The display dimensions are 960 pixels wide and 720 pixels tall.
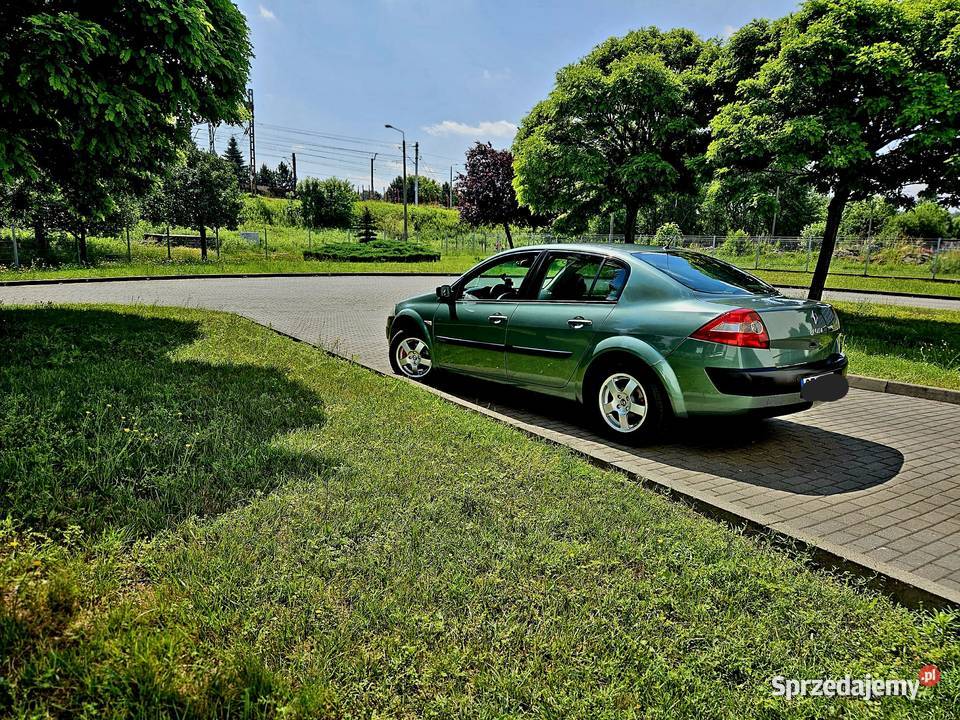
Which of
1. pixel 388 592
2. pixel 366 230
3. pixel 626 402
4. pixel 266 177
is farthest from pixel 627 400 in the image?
pixel 266 177

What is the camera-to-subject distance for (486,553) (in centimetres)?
288

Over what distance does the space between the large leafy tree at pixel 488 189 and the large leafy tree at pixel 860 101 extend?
27.2 m

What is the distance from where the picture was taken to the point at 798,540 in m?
3.07

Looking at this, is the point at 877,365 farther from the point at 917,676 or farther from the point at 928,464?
the point at 917,676

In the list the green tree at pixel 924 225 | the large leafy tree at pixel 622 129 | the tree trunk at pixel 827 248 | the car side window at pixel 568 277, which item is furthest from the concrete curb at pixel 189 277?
the green tree at pixel 924 225

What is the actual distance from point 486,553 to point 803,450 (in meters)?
3.32

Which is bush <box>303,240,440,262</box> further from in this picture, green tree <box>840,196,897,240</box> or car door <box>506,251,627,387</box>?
green tree <box>840,196,897,240</box>

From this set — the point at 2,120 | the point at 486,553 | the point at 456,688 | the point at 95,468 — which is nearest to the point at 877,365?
the point at 486,553

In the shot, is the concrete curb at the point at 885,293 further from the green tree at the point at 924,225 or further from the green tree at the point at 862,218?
the green tree at the point at 862,218

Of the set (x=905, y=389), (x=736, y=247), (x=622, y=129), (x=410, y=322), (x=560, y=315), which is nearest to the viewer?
(x=560, y=315)

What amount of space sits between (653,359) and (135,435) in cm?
392

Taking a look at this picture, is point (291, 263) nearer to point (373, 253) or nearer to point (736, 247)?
point (373, 253)

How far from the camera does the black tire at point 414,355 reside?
685cm

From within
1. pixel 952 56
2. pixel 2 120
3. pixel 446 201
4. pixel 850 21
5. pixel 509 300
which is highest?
pixel 446 201
